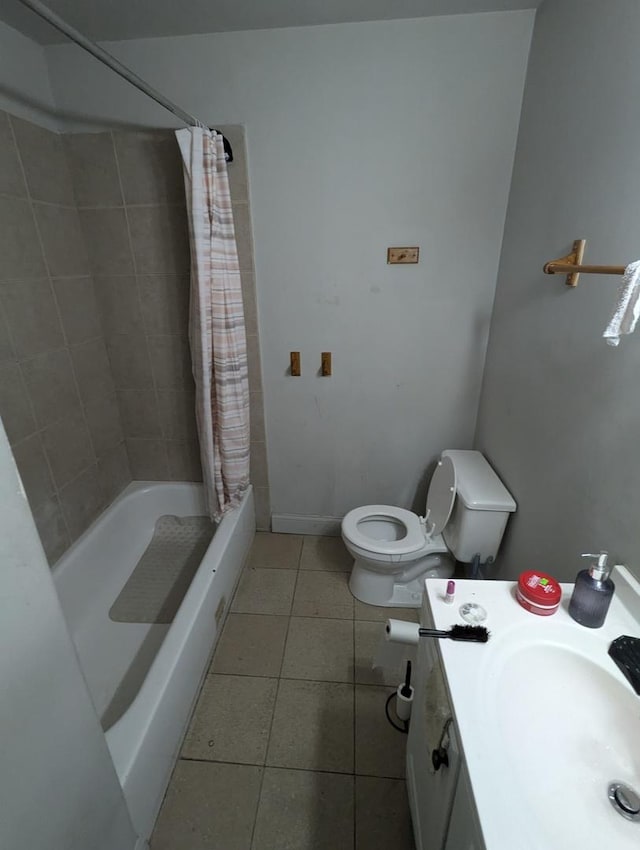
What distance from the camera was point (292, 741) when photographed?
51.3 inches

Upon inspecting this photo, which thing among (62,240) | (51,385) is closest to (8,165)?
(62,240)

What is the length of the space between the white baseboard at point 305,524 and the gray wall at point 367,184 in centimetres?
55

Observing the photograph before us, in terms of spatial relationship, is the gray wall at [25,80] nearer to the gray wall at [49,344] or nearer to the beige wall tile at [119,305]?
the gray wall at [49,344]

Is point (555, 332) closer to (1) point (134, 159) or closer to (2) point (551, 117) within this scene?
(2) point (551, 117)

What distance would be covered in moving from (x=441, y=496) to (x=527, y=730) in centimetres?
105

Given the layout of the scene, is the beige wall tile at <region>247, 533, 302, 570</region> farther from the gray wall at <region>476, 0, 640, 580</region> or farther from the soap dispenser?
the soap dispenser

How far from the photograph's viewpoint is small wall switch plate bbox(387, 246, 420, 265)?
168 cm

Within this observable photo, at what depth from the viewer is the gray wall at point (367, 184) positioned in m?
1.46

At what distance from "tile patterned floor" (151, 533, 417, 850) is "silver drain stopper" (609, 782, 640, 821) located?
2.43ft

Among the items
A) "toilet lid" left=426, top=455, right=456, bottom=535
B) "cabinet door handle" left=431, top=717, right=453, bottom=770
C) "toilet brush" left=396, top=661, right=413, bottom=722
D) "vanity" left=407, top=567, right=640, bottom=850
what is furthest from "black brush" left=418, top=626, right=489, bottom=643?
"toilet lid" left=426, top=455, right=456, bottom=535

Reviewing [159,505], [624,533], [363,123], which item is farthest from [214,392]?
[624,533]

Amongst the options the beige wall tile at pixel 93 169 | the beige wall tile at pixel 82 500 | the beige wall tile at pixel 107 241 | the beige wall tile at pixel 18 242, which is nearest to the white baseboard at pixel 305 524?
the beige wall tile at pixel 82 500

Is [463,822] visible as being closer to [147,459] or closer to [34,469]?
[34,469]

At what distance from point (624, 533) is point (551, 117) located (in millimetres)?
1327
